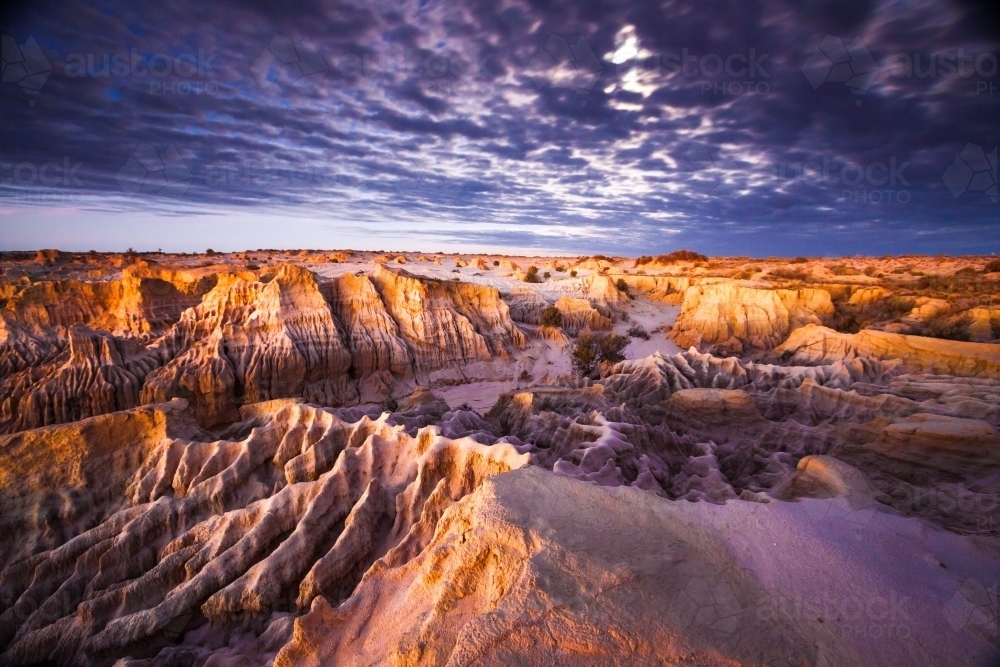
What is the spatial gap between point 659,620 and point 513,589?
1.21m

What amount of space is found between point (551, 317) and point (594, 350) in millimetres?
4201

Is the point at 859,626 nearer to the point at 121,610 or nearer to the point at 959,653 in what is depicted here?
the point at 959,653

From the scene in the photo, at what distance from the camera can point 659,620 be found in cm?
373

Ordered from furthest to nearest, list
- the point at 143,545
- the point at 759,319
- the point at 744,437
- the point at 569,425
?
the point at 759,319 < the point at 744,437 < the point at 569,425 < the point at 143,545

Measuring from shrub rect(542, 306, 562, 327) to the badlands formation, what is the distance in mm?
8781

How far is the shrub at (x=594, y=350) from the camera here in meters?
24.1

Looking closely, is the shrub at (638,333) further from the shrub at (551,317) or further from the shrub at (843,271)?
the shrub at (843,271)

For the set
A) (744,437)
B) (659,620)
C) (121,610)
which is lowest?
(121,610)

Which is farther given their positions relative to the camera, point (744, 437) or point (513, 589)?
point (744, 437)

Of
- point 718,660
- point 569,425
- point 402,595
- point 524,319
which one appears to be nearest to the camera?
point 718,660

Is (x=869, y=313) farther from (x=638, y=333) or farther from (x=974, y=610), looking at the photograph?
(x=974, y=610)

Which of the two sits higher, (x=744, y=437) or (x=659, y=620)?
(x=659, y=620)

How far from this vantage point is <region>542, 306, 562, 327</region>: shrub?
28.8 metres

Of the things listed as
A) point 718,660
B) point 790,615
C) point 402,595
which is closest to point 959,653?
point 790,615
